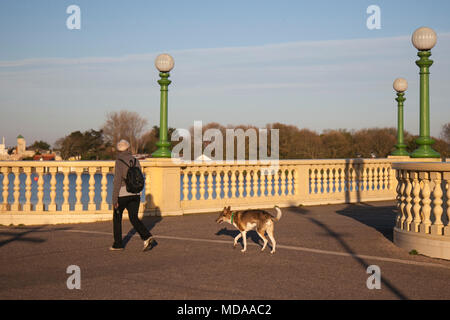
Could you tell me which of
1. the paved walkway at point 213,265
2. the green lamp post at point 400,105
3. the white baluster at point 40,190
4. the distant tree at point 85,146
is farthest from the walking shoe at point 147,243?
the distant tree at point 85,146

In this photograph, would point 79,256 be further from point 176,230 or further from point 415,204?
point 415,204

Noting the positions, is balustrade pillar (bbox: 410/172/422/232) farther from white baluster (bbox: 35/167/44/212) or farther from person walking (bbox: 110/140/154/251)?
white baluster (bbox: 35/167/44/212)

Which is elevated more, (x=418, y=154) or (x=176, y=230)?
(x=418, y=154)

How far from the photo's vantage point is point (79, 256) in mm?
8844

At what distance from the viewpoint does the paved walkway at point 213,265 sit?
6.39 m

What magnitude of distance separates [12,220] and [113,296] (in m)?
8.24

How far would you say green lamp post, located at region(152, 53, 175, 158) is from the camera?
15.1 m

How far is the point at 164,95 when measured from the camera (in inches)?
600

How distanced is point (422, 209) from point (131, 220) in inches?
200

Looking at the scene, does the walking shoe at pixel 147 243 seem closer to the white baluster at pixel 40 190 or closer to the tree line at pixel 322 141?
the white baluster at pixel 40 190

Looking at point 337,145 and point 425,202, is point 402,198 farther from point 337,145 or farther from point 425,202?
point 337,145

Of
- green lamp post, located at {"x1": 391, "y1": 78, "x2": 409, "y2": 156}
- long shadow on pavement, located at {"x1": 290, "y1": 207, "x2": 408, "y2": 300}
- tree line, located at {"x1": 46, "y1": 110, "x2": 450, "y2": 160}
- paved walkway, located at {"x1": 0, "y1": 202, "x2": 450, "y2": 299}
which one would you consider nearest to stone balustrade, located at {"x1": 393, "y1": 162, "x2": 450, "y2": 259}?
paved walkway, located at {"x1": 0, "y1": 202, "x2": 450, "y2": 299}

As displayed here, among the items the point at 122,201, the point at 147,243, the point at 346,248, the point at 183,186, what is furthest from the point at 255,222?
the point at 183,186
